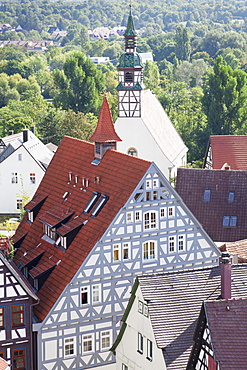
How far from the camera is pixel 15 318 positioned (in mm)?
36719

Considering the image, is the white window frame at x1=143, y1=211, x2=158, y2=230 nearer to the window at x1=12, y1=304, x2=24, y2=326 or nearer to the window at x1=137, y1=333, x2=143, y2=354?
the window at x1=12, y1=304, x2=24, y2=326

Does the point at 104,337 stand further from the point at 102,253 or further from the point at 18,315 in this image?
the point at 18,315

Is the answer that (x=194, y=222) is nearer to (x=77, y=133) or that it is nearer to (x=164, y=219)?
(x=164, y=219)

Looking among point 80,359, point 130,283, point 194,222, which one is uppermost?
point 194,222

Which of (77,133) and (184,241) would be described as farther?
(77,133)

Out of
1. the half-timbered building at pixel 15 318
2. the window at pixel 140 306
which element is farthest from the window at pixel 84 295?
the window at pixel 140 306

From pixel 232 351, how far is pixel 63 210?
17153mm

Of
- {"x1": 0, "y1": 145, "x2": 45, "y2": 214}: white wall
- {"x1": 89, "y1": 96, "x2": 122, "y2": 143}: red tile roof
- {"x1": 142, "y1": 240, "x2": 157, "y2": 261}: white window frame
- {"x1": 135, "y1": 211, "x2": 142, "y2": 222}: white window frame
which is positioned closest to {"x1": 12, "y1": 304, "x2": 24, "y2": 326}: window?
{"x1": 142, "y1": 240, "x2": 157, "y2": 261}: white window frame

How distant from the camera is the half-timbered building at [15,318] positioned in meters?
35.9

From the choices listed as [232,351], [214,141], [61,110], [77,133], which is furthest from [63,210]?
[61,110]

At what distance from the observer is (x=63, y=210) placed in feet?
136

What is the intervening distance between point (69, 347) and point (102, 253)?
435cm

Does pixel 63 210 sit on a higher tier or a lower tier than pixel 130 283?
higher

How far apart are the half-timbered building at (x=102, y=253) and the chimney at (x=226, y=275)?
8.68 meters
